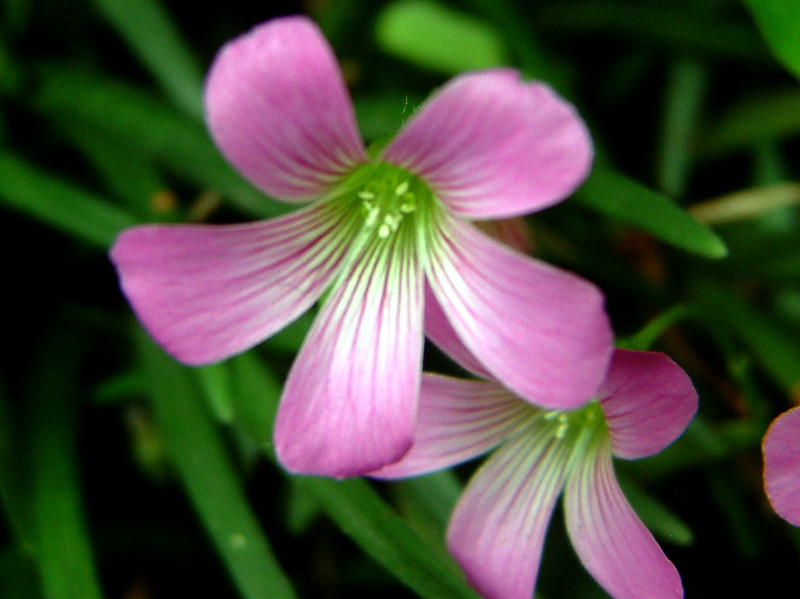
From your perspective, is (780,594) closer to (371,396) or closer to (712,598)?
(712,598)

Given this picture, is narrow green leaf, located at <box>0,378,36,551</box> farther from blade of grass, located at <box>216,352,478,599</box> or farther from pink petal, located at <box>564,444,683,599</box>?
pink petal, located at <box>564,444,683,599</box>

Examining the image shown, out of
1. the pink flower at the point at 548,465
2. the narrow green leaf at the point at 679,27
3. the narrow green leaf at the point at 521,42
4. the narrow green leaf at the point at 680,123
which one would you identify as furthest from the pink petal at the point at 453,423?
the narrow green leaf at the point at 679,27

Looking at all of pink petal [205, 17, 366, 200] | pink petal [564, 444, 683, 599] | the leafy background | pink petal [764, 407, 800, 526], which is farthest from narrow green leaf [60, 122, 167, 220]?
pink petal [764, 407, 800, 526]

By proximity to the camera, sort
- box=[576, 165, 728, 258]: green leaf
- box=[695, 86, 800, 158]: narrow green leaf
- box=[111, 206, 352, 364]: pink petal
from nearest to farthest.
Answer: box=[111, 206, 352, 364]: pink petal, box=[576, 165, 728, 258]: green leaf, box=[695, 86, 800, 158]: narrow green leaf

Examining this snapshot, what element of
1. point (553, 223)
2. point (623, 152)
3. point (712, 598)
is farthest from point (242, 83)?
point (623, 152)

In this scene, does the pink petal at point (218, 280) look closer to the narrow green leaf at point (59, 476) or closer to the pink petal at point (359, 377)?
the pink petal at point (359, 377)

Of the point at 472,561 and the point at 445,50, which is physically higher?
the point at 445,50

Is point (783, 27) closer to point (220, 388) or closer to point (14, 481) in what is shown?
point (220, 388)

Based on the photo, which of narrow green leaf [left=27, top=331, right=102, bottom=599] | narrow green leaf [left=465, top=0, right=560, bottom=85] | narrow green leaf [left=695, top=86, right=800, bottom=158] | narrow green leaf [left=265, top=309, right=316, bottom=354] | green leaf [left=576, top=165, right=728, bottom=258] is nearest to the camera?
green leaf [left=576, top=165, right=728, bottom=258]
